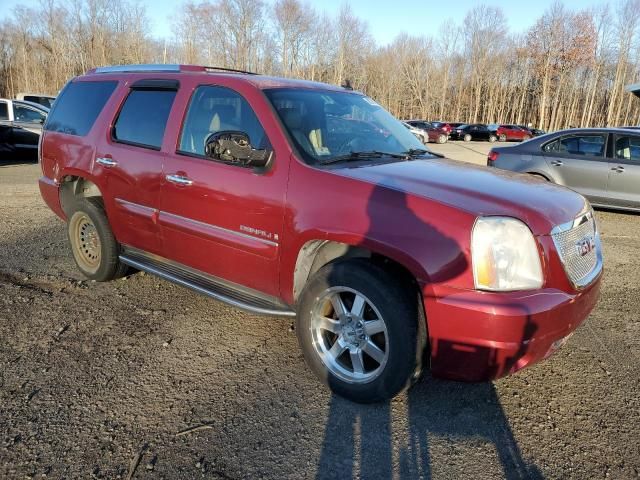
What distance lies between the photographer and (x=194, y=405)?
297cm

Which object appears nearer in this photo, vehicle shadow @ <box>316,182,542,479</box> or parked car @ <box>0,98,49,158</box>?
vehicle shadow @ <box>316,182,542,479</box>

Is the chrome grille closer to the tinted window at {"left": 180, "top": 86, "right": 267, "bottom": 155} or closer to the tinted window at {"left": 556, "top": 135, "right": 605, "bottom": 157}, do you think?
the tinted window at {"left": 180, "top": 86, "right": 267, "bottom": 155}

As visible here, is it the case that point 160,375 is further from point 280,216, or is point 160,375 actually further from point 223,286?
point 280,216

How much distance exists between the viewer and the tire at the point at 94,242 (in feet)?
14.9

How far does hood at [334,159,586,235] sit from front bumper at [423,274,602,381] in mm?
410

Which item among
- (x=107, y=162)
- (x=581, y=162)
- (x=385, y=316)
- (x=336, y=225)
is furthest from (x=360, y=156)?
(x=581, y=162)

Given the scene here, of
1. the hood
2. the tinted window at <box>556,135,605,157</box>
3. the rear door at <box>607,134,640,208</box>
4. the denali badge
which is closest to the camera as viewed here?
the hood

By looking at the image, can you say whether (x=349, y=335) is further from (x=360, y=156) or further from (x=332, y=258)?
(x=360, y=156)

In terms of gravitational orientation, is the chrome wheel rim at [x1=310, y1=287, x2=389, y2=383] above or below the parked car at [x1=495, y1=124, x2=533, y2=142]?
below

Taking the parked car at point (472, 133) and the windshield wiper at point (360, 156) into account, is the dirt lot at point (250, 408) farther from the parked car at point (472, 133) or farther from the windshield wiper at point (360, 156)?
the parked car at point (472, 133)

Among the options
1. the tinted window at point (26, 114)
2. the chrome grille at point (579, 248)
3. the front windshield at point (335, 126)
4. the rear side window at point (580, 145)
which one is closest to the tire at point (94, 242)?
the front windshield at point (335, 126)

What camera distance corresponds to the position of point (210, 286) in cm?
370

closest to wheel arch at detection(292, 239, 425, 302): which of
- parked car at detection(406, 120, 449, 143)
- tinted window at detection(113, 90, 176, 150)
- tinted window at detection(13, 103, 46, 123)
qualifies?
tinted window at detection(113, 90, 176, 150)

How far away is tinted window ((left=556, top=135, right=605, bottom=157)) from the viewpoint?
8.65 metres
